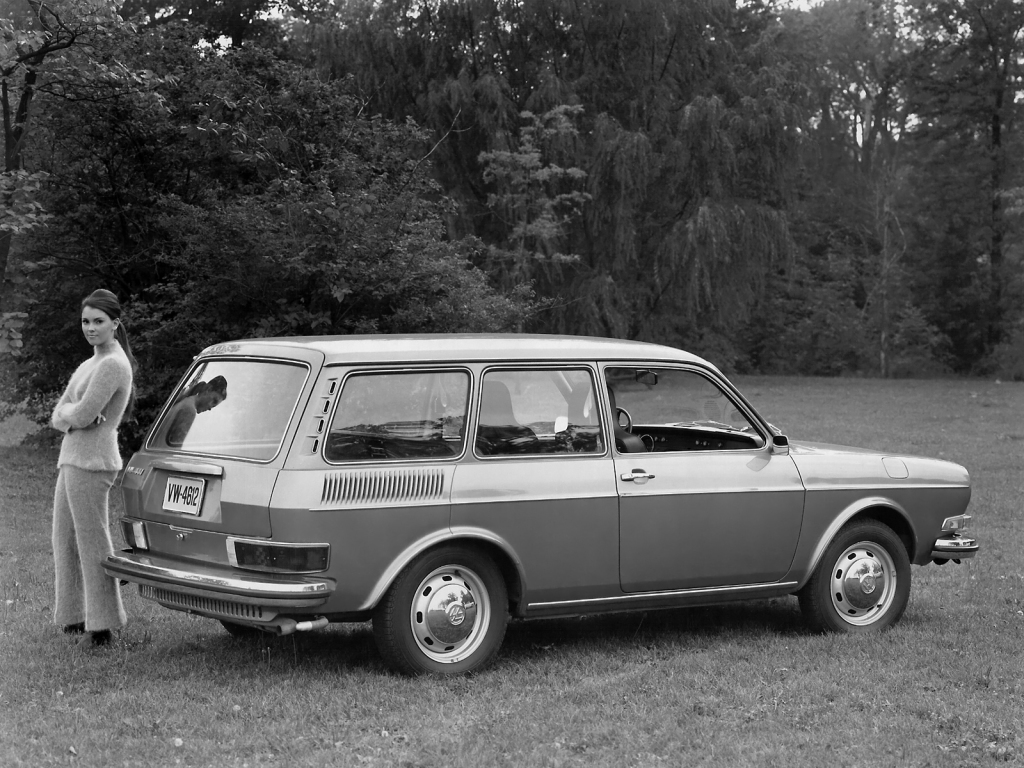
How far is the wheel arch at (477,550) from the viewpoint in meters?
6.07

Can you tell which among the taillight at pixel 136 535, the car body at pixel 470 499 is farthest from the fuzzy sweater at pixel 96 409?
the taillight at pixel 136 535

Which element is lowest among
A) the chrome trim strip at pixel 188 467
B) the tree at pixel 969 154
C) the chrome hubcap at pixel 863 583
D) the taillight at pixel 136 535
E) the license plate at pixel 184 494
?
the chrome hubcap at pixel 863 583

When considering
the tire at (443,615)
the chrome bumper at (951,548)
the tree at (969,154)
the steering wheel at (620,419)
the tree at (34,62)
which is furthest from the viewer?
the tree at (969,154)

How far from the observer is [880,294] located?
50469 mm

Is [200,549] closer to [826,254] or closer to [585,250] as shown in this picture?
[585,250]

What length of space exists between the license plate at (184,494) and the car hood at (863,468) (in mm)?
3335

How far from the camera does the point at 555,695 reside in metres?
6.05

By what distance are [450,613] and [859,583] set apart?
104 inches

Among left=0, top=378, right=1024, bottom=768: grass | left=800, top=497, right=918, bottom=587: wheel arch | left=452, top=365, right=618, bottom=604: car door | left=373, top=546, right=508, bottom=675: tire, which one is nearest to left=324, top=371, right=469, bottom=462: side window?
left=452, top=365, right=618, bottom=604: car door

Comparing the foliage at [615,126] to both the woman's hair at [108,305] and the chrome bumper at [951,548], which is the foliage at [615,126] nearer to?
the chrome bumper at [951,548]

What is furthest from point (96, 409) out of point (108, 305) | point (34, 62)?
point (34, 62)

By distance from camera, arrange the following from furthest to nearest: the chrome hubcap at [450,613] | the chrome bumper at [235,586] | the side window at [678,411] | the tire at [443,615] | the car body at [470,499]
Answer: the side window at [678,411] < the chrome hubcap at [450,613] < the tire at [443,615] < the car body at [470,499] < the chrome bumper at [235,586]

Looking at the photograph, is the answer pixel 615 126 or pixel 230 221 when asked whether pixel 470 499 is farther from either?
pixel 615 126

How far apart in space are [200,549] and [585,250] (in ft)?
95.0
